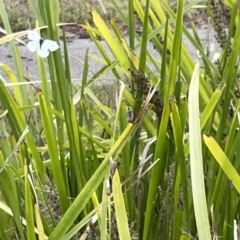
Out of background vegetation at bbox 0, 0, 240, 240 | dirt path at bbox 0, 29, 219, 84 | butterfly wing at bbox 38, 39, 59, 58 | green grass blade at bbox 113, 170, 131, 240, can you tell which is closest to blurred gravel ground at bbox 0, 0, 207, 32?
dirt path at bbox 0, 29, 219, 84

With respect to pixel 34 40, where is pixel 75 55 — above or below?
below

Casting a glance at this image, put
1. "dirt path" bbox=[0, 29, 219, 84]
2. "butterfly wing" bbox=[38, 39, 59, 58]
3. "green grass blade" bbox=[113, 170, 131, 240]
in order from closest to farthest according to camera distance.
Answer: "green grass blade" bbox=[113, 170, 131, 240] → "butterfly wing" bbox=[38, 39, 59, 58] → "dirt path" bbox=[0, 29, 219, 84]

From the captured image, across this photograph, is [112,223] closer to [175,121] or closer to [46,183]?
[175,121]

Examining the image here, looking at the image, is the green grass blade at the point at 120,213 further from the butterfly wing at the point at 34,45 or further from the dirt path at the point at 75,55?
the dirt path at the point at 75,55

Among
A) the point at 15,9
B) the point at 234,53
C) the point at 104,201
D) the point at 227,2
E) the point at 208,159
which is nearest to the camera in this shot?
the point at 104,201

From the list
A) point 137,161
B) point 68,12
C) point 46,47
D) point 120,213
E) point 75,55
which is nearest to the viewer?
point 120,213

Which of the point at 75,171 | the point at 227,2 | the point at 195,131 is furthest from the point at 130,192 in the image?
the point at 227,2

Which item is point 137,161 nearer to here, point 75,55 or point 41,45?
point 41,45

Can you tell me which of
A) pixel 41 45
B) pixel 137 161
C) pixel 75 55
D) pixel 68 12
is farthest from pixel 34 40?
pixel 68 12

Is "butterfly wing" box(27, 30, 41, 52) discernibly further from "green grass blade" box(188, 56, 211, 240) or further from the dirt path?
the dirt path

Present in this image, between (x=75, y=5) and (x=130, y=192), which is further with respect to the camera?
(x=75, y=5)

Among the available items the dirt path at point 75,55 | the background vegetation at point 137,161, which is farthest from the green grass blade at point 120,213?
the dirt path at point 75,55
